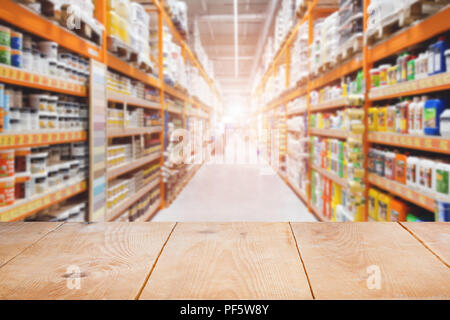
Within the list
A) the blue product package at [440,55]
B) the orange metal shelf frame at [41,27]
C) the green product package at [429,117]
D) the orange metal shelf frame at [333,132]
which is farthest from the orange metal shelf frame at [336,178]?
the orange metal shelf frame at [41,27]

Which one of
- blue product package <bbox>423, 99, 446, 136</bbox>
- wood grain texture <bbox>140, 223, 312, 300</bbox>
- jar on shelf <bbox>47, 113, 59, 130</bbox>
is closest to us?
wood grain texture <bbox>140, 223, 312, 300</bbox>

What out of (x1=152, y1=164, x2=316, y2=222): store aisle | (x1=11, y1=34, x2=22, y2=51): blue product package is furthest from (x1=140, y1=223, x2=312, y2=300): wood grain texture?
(x1=152, y1=164, x2=316, y2=222): store aisle

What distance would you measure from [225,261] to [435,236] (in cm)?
66

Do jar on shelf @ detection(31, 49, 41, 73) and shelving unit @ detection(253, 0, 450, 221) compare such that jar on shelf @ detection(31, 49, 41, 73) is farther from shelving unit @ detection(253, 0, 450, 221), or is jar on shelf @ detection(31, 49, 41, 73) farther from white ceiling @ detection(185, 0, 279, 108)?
white ceiling @ detection(185, 0, 279, 108)

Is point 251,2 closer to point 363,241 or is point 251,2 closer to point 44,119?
point 44,119

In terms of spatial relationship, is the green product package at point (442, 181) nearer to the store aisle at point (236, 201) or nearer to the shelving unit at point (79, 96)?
the shelving unit at point (79, 96)

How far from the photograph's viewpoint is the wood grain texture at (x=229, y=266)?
0.75 metres

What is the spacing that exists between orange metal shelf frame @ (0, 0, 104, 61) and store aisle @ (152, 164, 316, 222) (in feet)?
8.50

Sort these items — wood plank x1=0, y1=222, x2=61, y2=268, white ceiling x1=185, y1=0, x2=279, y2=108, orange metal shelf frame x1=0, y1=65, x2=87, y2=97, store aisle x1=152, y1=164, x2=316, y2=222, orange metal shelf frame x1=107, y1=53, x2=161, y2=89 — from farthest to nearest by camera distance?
white ceiling x1=185, y1=0, x2=279, y2=108, store aisle x1=152, y1=164, x2=316, y2=222, orange metal shelf frame x1=107, y1=53, x2=161, y2=89, orange metal shelf frame x1=0, y1=65, x2=87, y2=97, wood plank x1=0, y1=222, x2=61, y2=268

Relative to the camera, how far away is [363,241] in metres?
1.08

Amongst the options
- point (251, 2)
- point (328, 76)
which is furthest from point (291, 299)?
point (251, 2)

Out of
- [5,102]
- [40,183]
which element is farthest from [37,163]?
[5,102]

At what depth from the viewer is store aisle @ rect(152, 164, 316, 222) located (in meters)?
4.95
